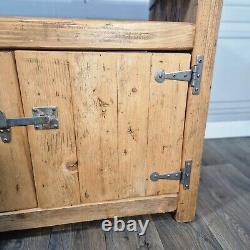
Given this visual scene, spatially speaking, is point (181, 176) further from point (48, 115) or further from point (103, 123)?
point (48, 115)

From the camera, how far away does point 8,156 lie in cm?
75

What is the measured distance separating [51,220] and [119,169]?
0.98ft

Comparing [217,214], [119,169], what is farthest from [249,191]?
[119,169]

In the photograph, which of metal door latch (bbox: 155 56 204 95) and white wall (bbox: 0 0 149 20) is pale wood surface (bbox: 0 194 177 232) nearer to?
metal door latch (bbox: 155 56 204 95)

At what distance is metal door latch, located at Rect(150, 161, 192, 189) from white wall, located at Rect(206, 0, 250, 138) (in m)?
0.90

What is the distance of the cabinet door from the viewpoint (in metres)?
0.70

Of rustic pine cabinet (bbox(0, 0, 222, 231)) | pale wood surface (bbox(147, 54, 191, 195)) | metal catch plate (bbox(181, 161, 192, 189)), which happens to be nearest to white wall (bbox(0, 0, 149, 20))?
rustic pine cabinet (bbox(0, 0, 222, 231))

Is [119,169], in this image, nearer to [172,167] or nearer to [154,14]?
[172,167]

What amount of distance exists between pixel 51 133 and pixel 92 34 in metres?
0.32

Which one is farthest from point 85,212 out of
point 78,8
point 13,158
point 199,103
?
point 78,8

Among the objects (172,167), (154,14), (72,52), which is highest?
(154,14)

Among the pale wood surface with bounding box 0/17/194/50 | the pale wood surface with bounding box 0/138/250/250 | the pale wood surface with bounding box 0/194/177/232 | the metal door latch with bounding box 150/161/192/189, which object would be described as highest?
the pale wood surface with bounding box 0/17/194/50

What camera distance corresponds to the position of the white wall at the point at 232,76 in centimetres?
148

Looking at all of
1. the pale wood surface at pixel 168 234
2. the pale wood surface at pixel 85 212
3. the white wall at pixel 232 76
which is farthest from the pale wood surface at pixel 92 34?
the white wall at pixel 232 76
